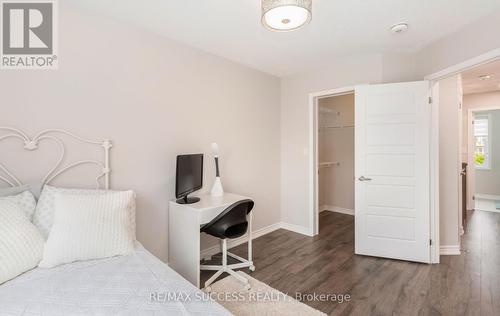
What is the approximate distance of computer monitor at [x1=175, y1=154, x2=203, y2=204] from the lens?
2307mm

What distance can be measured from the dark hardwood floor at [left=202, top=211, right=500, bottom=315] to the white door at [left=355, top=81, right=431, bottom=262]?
8.7 inches

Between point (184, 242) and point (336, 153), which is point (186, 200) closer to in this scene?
point (184, 242)

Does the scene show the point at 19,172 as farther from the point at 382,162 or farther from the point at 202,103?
the point at 382,162

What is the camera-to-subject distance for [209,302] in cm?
116

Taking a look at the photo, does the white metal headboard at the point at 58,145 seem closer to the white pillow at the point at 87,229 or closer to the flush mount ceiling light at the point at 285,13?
the white pillow at the point at 87,229

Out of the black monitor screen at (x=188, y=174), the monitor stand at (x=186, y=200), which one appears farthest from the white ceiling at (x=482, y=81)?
the monitor stand at (x=186, y=200)

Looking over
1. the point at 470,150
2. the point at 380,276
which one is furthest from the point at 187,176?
the point at 470,150

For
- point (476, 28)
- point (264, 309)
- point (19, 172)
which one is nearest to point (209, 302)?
point (264, 309)

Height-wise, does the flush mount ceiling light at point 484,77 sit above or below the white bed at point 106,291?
above

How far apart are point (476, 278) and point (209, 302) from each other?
2.71 m

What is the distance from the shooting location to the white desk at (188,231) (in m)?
2.16

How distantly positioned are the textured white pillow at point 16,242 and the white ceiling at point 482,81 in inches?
190

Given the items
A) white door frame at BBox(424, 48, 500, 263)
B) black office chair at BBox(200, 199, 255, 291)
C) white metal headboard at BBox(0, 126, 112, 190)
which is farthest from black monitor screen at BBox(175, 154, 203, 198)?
white door frame at BBox(424, 48, 500, 263)

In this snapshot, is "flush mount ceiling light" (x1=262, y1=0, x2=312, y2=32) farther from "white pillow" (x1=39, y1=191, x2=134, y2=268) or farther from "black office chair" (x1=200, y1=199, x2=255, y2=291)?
"white pillow" (x1=39, y1=191, x2=134, y2=268)
